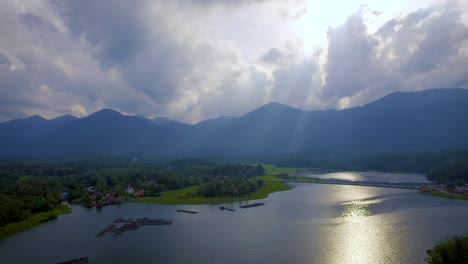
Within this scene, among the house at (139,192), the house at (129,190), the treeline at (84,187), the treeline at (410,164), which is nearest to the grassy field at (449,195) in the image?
the treeline at (410,164)

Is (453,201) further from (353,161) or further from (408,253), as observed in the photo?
(353,161)

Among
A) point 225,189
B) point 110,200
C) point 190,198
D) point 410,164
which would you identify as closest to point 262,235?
point 225,189

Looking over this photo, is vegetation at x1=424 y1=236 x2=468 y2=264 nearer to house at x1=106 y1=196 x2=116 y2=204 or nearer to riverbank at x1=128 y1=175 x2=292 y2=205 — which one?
riverbank at x1=128 y1=175 x2=292 y2=205

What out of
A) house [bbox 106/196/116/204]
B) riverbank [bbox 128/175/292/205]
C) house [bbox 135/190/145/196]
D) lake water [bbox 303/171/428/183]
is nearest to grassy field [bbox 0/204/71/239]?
house [bbox 106/196/116/204]

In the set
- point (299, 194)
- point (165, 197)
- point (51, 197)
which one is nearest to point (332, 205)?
point (299, 194)

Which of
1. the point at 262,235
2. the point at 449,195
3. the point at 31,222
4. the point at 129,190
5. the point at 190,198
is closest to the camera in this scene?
the point at 262,235

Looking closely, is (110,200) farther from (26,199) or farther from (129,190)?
(26,199)
